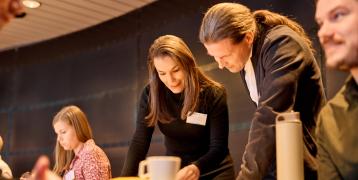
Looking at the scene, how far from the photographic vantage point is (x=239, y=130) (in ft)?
9.13

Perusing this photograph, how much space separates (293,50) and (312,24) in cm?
111

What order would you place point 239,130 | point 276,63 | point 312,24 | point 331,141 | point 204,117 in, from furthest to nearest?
point 239,130, point 312,24, point 204,117, point 276,63, point 331,141

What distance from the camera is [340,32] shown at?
0.91 metres

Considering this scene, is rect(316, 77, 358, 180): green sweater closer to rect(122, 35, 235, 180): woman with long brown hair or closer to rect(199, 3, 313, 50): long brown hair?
rect(199, 3, 313, 50): long brown hair

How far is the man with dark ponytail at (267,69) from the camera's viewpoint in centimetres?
120

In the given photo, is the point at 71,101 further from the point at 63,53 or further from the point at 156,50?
the point at 156,50

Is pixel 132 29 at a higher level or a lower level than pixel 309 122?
higher

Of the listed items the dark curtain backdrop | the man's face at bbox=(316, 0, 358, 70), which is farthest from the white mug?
the dark curtain backdrop

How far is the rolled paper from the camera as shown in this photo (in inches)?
34.2

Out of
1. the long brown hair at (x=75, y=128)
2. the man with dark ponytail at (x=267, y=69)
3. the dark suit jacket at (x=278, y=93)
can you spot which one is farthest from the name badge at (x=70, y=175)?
the dark suit jacket at (x=278, y=93)

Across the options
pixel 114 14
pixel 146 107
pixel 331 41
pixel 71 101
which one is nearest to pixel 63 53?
pixel 71 101

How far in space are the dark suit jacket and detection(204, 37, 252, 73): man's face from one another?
45 mm

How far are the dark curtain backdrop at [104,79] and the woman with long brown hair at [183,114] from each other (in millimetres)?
696

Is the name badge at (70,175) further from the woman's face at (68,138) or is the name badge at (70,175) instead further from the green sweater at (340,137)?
the green sweater at (340,137)
